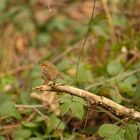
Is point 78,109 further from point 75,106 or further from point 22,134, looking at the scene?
point 22,134

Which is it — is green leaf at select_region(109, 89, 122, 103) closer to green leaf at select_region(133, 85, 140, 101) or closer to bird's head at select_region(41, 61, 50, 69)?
green leaf at select_region(133, 85, 140, 101)

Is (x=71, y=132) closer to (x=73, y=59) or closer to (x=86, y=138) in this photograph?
(x=86, y=138)

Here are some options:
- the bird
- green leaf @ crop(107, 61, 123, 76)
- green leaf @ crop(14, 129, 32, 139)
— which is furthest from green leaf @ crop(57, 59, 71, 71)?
the bird

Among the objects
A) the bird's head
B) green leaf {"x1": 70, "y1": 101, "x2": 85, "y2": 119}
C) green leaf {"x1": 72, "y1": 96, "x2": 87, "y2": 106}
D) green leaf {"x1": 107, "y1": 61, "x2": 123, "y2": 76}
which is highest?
the bird's head

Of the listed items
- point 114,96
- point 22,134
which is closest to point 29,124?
point 22,134

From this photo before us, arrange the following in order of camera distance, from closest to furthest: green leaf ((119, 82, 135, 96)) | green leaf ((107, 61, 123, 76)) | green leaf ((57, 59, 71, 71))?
green leaf ((119, 82, 135, 96)) < green leaf ((107, 61, 123, 76)) < green leaf ((57, 59, 71, 71))

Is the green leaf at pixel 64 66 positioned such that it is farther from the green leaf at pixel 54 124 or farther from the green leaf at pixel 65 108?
the green leaf at pixel 65 108

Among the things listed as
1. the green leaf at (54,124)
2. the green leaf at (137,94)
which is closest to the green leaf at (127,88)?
the green leaf at (137,94)

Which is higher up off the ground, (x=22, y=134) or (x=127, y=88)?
(x=127, y=88)
